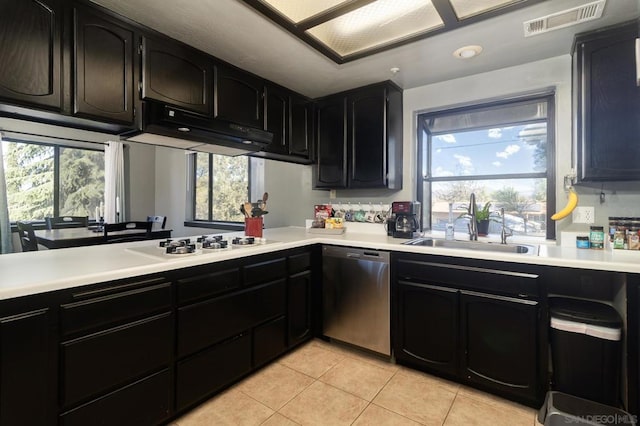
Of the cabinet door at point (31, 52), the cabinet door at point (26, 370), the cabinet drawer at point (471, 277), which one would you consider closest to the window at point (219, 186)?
the cabinet door at point (31, 52)

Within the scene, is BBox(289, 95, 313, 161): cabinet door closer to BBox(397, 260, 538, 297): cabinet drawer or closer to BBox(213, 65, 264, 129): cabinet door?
BBox(213, 65, 264, 129): cabinet door

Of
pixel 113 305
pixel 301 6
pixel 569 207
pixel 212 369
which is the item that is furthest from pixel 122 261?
pixel 569 207

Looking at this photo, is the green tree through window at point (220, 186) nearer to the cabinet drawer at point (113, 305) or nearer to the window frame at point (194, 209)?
the window frame at point (194, 209)

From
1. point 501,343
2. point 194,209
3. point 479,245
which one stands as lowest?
point 501,343

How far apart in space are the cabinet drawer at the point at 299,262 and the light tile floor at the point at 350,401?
0.69 meters

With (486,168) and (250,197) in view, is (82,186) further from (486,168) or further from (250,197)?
(486,168)

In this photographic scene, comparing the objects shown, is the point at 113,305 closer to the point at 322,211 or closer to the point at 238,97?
the point at 238,97

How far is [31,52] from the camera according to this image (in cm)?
143

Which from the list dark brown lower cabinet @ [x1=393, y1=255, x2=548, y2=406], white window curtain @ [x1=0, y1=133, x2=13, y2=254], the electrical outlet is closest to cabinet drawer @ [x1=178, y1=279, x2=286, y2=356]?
dark brown lower cabinet @ [x1=393, y1=255, x2=548, y2=406]

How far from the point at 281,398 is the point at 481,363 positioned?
49.3 inches

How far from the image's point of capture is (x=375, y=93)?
107 inches

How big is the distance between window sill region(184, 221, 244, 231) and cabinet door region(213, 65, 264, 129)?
2.18m

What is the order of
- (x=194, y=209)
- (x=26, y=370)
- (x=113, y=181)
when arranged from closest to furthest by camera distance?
(x=26, y=370), (x=113, y=181), (x=194, y=209)

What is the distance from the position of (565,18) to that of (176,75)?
236cm
